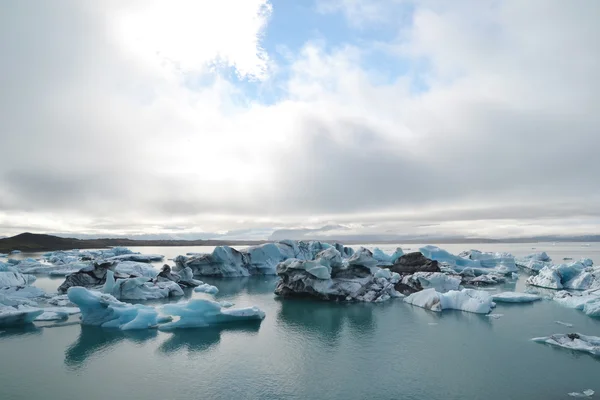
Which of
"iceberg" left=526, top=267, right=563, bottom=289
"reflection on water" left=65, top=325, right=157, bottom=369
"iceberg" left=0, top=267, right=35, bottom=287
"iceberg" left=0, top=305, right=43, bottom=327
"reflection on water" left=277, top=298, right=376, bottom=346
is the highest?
"iceberg" left=0, top=267, right=35, bottom=287

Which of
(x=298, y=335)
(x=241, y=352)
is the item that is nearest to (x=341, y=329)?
(x=298, y=335)

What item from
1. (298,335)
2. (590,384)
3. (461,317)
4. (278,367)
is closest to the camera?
(590,384)

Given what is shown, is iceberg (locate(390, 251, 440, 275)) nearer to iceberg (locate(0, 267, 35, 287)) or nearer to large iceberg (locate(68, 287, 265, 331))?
large iceberg (locate(68, 287, 265, 331))

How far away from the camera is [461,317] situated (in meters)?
15.1

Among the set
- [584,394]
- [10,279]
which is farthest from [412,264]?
[10,279]

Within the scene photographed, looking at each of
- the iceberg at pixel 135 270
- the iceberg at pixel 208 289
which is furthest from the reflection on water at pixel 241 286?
the iceberg at pixel 135 270

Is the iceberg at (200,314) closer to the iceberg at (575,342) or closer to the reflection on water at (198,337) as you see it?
the reflection on water at (198,337)

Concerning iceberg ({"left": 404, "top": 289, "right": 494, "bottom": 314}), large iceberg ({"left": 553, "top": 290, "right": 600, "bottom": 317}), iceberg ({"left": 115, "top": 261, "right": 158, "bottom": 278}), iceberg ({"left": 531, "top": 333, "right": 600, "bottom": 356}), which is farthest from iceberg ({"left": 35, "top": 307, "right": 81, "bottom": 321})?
large iceberg ({"left": 553, "top": 290, "right": 600, "bottom": 317})

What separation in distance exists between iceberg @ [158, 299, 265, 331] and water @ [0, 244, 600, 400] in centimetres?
39

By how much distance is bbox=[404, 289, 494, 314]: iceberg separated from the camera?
15727mm

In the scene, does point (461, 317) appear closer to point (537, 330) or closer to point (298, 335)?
point (537, 330)

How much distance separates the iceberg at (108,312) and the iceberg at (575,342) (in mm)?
12374

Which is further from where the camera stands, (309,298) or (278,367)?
(309,298)

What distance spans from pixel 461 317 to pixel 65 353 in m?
13.6
